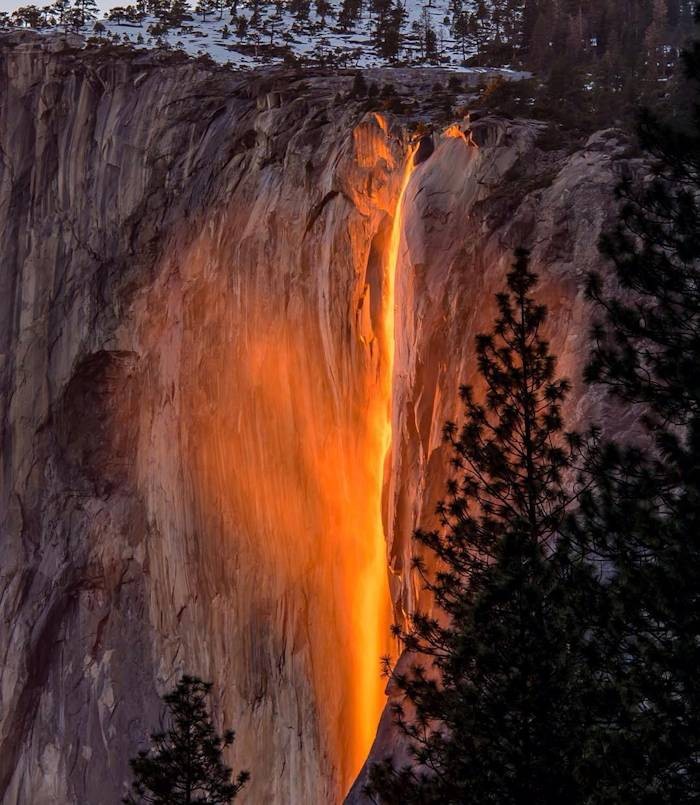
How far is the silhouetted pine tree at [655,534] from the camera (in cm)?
759

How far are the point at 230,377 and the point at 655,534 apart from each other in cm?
2036

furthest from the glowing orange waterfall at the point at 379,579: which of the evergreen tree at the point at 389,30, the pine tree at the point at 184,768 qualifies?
the evergreen tree at the point at 389,30

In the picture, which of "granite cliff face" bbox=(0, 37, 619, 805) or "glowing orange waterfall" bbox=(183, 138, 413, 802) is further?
"glowing orange waterfall" bbox=(183, 138, 413, 802)

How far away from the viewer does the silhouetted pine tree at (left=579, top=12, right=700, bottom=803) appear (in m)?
7.59

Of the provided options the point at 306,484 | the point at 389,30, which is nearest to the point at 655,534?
the point at 306,484

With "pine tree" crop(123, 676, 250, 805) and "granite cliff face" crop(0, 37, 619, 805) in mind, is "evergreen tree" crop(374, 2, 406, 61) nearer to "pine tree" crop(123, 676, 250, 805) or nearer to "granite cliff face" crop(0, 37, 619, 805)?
"granite cliff face" crop(0, 37, 619, 805)

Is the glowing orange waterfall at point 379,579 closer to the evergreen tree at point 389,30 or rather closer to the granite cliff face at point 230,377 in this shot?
the granite cliff face at point 230,377

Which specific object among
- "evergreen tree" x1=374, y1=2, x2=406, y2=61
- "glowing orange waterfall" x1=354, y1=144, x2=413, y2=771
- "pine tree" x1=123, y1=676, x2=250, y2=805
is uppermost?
"evergreen tree" x1=374, y1=2, x2=406, y2=61

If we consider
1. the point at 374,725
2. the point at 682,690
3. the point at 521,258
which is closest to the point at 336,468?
the point at 374,725

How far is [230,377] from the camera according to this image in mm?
27781

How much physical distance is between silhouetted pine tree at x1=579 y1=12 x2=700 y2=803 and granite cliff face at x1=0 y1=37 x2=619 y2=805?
5.56 meters

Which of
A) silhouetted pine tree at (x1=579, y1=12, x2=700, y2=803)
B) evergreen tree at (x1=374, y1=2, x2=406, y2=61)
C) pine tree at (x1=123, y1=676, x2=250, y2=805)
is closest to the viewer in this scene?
silhouetted pine tree at (x1=579, y1=12, x2=700, y2=803)

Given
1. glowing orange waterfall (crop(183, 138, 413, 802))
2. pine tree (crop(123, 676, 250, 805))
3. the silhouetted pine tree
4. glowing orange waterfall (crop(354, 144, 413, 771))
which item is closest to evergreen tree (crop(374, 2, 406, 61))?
glowing orange waterfall (crop(183, 138, 413, 802))

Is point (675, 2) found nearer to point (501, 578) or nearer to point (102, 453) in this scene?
point (102, 453)
